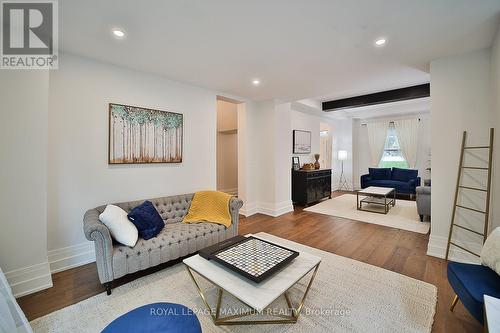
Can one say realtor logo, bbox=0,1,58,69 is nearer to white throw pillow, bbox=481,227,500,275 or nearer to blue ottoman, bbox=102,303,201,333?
blue ottoman, bbox=102,303,201,333

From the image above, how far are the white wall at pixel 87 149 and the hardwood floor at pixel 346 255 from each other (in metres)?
0.56

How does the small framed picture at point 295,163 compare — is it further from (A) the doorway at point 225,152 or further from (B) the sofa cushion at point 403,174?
(B) the sofa cushion at point 403,174

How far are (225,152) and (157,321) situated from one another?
580 cm

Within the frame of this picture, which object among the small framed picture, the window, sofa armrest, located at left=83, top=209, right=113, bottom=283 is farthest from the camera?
the window

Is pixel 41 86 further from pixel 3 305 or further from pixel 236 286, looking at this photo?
pixel 236 286

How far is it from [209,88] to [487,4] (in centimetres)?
342

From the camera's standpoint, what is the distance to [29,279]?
207cm

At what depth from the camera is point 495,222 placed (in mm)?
2338

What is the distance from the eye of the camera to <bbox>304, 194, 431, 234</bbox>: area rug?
12.9 feet

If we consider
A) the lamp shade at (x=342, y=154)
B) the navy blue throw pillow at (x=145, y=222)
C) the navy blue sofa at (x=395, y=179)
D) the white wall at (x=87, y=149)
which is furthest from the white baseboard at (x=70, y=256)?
the lamp shade at (x=342, y=154)

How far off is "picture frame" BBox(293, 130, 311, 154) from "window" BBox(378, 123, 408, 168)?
288 cm

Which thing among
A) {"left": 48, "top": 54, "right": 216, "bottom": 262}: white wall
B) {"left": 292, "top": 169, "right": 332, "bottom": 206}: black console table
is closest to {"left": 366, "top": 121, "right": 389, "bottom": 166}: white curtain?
{"left": 292, "top": 169, "right": 332, "bottom": 206}: black console table

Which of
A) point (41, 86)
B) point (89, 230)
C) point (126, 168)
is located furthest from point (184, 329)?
point (41, 86)

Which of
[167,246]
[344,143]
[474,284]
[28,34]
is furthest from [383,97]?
[28,34]
